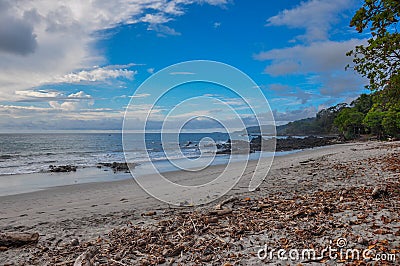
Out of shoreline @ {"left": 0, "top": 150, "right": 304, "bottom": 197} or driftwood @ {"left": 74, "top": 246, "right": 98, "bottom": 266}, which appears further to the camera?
shoreline @ {"left": 0, "top": 150, "right": 304, "bottom": 197}

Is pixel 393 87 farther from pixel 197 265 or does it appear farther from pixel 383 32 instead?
pixel 197 265

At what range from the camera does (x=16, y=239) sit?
4.98 meters

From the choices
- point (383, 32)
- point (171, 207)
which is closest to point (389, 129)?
point (383, 32)

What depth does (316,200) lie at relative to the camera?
647cm

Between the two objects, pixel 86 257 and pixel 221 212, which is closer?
pixel 86 257

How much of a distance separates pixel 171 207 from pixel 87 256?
3.37 meters

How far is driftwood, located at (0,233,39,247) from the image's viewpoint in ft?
16.1

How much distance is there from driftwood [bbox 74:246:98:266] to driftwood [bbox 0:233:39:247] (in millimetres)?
1549

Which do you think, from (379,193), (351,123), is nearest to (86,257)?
(379,193)
